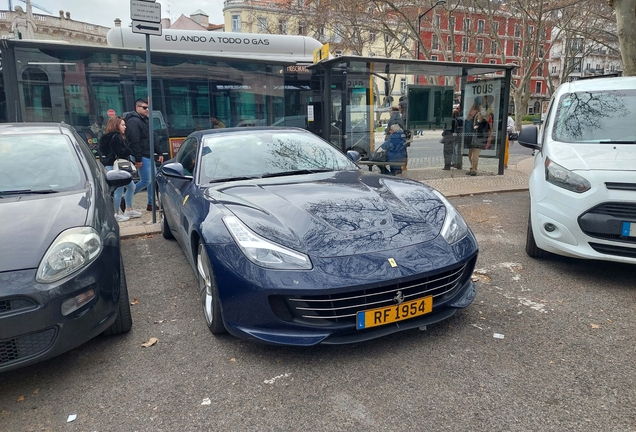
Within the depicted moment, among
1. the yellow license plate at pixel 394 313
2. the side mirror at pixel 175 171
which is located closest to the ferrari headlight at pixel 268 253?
the yellow license plate at pixel 394 313

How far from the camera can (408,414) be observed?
2402 mm

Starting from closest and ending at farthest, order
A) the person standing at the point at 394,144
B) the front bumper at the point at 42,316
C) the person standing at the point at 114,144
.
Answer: the front bumper at the point at 42,316 → the person standing at the point at 114,144 → the person standing at the point at 394,144

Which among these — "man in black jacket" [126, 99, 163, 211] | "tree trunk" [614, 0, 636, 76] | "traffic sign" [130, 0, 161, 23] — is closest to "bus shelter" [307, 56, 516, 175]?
"tree trunk" [614, 0, 636, 76]

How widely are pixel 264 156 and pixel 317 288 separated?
2.01 m

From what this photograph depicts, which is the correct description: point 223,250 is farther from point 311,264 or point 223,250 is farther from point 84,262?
point 84,262

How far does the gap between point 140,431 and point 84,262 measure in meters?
1.04

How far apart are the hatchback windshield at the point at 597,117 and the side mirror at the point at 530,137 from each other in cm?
26

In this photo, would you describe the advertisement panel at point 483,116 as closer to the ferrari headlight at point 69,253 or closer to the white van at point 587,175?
the white van at point 587,175

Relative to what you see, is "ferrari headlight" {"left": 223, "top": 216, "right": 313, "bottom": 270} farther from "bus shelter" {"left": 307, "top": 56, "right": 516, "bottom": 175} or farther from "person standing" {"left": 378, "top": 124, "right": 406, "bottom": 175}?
"person standing" {"left": 378, "top": 124, "right": 406, "bottom": 175}

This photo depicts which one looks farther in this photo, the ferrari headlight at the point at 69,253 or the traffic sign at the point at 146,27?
the traffic sign at the point at 146,27

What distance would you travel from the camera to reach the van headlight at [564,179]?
415 cm

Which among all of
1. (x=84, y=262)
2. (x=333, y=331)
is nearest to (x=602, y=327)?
(x=333, y=331)

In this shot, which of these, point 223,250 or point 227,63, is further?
point 227,63

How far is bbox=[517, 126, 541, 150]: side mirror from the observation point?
5469 mm
